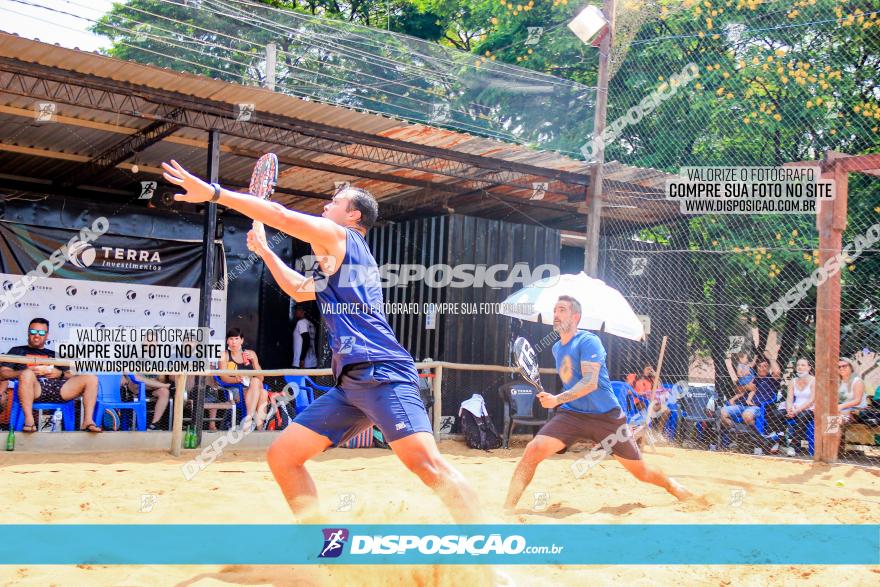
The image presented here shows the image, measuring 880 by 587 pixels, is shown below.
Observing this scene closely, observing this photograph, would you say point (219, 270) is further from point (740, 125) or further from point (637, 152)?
point (740, 125)

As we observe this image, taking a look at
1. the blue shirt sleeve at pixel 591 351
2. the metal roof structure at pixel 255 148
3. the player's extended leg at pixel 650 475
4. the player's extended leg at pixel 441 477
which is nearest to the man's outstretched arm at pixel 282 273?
the player's extended leg at pixel 441 477

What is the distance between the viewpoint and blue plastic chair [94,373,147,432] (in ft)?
34.4

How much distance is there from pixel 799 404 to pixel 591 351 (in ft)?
19.8

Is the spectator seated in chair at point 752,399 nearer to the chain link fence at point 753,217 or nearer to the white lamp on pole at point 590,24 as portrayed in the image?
the chain link fence at point 753,217

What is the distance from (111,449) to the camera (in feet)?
31.2

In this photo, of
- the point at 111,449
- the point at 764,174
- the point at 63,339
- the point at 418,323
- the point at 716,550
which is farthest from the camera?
the point at 418,323

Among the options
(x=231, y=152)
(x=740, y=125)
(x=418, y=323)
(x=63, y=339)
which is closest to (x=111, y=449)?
(x=63, y=339)

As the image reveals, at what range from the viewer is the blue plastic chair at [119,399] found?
10.5 m

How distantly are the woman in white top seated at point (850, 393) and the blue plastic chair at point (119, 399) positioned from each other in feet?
29.1

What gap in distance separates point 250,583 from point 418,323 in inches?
390

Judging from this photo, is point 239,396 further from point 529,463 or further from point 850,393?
point 850,393

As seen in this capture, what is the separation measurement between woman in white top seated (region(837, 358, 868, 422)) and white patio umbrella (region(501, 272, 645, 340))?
2656 millimetres

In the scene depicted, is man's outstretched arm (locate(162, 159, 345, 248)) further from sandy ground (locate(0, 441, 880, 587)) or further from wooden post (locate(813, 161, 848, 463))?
wooden post (locate(813, 161, 848, 463))

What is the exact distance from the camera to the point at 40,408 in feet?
31.6
